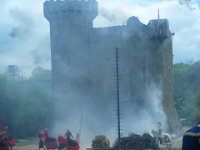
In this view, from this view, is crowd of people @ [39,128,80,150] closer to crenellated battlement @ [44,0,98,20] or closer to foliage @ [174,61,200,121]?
crenellated battlement @ [44,0,98,20]

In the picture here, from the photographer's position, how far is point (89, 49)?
124 ft

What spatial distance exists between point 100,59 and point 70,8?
4.73 metres

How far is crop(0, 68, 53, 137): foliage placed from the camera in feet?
129

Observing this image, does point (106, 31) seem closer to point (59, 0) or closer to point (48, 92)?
point (59, 0)

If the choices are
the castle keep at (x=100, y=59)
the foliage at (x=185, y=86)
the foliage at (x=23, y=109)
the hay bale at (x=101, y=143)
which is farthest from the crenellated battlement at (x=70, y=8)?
the foliage at (x=185, y=86)

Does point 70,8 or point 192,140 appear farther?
point 70,8

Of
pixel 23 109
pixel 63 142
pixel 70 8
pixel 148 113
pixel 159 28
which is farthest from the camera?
pixel 23 109

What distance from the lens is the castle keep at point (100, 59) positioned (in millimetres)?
36312

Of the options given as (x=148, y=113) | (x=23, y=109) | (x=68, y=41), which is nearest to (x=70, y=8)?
(x=68, y=41)

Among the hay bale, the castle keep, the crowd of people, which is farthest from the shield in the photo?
the castle keep

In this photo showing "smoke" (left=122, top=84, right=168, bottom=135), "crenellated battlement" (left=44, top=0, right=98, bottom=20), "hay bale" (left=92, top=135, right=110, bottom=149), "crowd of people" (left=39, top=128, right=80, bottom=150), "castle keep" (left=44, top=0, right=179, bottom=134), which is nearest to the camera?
"crowd of people" (left=39, top=128, right=80, bottom=150)

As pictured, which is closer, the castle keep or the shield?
Result: the shield

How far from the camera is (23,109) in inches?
1583

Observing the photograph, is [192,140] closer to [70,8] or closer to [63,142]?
[63,142]
